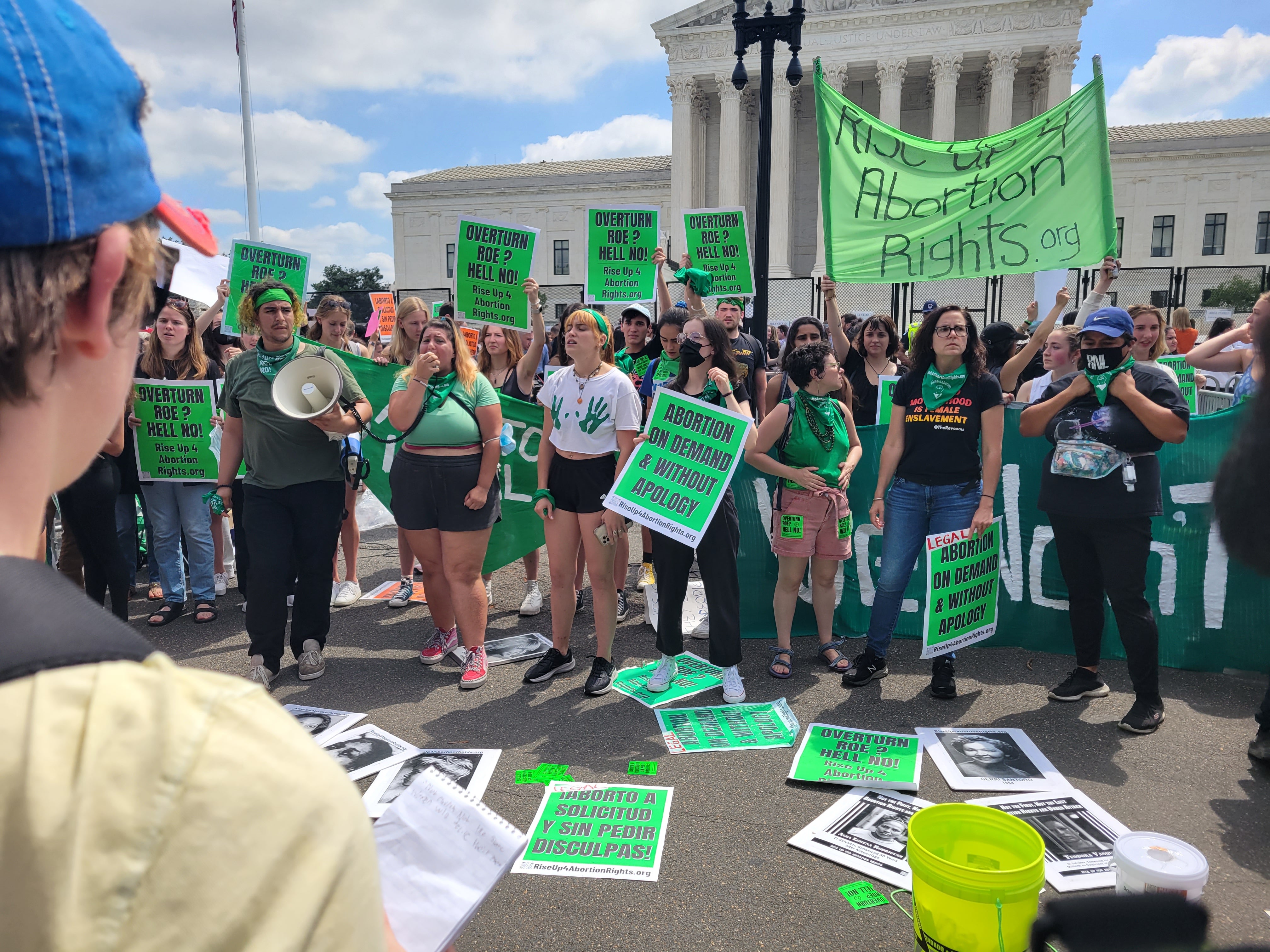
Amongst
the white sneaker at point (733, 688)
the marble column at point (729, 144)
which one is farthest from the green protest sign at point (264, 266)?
the marble column at point (729, 144)

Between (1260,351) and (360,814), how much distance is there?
1.14m

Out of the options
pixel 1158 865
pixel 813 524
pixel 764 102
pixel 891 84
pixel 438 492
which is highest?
pixel 891 84

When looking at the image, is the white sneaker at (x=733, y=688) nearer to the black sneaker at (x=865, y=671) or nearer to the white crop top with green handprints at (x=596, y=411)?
the black sneaker at (x=865, y=671)

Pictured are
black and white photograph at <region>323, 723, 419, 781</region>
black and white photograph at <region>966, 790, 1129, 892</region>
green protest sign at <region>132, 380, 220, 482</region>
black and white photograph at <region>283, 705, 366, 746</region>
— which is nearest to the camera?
black and white photograph at <region>966, 790, 1129, 892</region>

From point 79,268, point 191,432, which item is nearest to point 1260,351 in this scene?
point 79,268

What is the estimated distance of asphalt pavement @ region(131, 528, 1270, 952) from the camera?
9.04 feet

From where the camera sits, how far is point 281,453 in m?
4.68

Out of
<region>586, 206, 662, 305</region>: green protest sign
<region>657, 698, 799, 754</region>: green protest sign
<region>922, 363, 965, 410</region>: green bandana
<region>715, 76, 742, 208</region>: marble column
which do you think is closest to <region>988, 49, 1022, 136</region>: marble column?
<region>715, 76, 742, 208</region>: marble column

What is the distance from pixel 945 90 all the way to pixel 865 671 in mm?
49955

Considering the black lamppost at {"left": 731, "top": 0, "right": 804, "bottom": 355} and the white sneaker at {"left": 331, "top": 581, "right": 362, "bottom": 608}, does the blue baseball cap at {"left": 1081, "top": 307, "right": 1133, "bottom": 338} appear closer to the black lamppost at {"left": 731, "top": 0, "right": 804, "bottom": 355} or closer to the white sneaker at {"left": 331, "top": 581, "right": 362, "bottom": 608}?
the black lamppost at {"left": 731, "top": 0, "right": 804, "bottom": 355}

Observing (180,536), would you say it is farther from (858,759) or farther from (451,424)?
(858,759)

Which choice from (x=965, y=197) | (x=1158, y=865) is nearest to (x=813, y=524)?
(x=1158, y=865)

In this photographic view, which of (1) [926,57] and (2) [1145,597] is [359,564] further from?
(1) [926,57]

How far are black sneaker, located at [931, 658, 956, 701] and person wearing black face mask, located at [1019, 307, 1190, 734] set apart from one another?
823 mm
